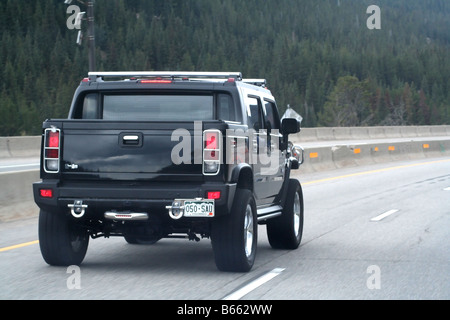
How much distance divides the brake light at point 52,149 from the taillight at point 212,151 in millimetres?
1439

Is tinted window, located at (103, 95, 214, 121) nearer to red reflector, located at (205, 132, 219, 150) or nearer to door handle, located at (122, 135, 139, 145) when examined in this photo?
door handle, located at (122, 135, 139, 145)

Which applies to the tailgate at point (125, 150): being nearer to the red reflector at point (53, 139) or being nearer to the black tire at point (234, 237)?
the red reflector at point (53, 139)

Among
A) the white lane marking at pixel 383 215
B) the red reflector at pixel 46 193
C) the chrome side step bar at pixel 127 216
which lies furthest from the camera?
the white lane marking at pixel 383 215

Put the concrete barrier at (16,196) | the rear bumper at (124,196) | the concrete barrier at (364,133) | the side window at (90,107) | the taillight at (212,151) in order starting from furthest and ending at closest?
the concrete barrier at (364,133), the concrete barrier at (16,196), the side window at (90,107), the rear bumper at (124,196), the taillight at (212,151)

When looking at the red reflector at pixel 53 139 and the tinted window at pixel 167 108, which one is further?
the tinted window at pixel 167 108

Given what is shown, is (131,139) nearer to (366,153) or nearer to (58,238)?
(58,238)

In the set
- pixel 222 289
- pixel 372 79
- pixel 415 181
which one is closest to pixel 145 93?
pixel 222 289

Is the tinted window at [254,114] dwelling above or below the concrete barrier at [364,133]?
above

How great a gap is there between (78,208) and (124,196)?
47 centimetres

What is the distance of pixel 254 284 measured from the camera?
779 cm

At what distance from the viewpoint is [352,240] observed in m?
11.4

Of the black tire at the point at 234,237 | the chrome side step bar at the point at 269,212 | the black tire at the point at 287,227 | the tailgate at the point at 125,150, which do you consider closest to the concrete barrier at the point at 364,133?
the black tire at the point at 287,227

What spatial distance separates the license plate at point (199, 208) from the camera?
776 centimetres

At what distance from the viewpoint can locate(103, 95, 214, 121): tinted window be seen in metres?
8.86
